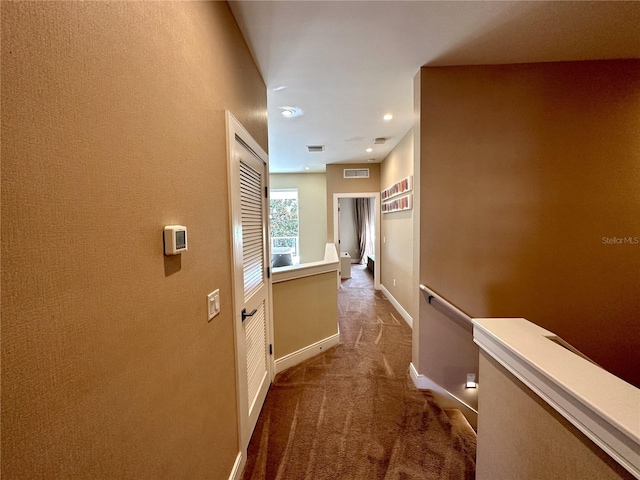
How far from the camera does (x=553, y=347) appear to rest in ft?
3.08

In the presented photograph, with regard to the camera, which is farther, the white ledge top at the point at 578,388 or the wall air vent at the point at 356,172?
the wall air vent at the point at 356,172

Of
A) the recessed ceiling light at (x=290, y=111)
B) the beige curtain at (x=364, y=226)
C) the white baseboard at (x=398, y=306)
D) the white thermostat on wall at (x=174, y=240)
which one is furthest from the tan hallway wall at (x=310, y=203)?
the white thermostat on wall at (x=174, y=240)

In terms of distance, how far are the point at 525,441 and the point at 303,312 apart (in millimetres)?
1943

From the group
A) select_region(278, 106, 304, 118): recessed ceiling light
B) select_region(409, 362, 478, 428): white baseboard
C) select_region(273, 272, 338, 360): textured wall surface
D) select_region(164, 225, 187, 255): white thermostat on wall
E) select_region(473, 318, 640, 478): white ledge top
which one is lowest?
select_region(409, 362, 478, 428): white baseboard

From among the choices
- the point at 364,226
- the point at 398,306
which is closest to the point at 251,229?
the point at 398,306

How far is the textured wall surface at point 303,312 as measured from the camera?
8.02 ft

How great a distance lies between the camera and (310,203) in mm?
6625

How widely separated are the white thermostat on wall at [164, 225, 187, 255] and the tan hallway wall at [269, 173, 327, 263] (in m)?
5.71

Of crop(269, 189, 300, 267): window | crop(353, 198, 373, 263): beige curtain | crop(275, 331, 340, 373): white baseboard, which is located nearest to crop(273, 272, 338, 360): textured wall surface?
crop(275, 331, 340, 373): white baseboard

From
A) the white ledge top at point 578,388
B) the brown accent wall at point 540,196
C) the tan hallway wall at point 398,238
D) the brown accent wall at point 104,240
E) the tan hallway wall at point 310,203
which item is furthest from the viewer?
the tan hallway wall at point 310,203

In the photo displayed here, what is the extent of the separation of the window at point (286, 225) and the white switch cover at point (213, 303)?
556 cm

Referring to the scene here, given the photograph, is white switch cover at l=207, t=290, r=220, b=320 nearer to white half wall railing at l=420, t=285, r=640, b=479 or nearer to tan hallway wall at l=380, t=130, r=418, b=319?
white half wall railing at l=420, t=285, r=640, b=479

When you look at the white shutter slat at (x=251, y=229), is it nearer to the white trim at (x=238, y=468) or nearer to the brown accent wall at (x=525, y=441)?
the white trim at (x=238, y=468)

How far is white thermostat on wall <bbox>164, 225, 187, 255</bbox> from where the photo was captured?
2.70 feet
